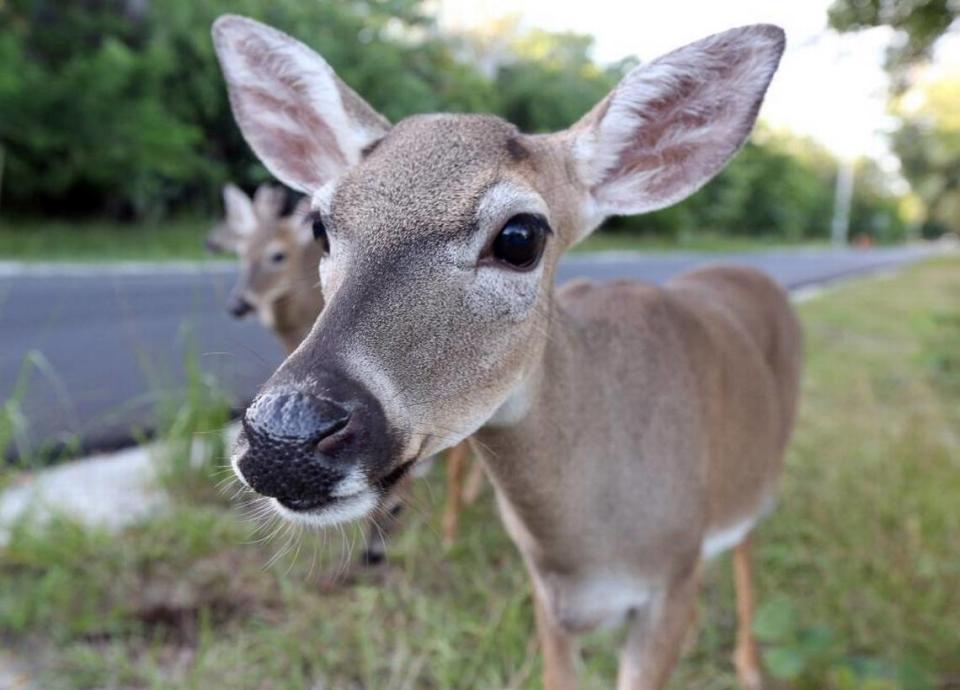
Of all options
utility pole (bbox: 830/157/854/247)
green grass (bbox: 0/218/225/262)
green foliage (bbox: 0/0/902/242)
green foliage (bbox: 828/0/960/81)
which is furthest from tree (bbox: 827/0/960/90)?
utility pole (bbox: 830/157/854/247)

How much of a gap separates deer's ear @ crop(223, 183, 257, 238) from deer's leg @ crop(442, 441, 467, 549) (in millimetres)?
2331

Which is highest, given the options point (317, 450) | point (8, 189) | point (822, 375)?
point (317, 450)

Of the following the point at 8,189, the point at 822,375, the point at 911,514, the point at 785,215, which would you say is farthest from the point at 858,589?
the point at 785,215

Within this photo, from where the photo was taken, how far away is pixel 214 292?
10.6 meters

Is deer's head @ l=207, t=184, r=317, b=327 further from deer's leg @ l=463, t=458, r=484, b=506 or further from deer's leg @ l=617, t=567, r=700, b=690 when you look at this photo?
deer's leg @ l=617, t=567, r=700, b=690

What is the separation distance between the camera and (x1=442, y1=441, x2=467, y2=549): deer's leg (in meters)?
3.89

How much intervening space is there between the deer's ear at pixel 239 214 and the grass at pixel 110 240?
7.42m

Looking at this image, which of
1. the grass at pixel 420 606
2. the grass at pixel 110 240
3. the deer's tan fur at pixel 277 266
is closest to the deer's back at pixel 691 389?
the grass at pixel 420 606

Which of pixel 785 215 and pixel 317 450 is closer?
pixel 317 450

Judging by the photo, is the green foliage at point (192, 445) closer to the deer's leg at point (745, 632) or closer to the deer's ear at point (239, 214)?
the deer's ear at point (239, 214)

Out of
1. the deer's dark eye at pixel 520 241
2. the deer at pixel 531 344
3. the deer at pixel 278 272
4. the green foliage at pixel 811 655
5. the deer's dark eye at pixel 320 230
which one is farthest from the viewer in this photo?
the deer at pixel 278 272

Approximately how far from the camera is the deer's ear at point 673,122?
78.2 inches

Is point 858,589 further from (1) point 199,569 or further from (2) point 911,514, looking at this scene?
(1) point 199,569

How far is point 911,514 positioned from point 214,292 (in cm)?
889
